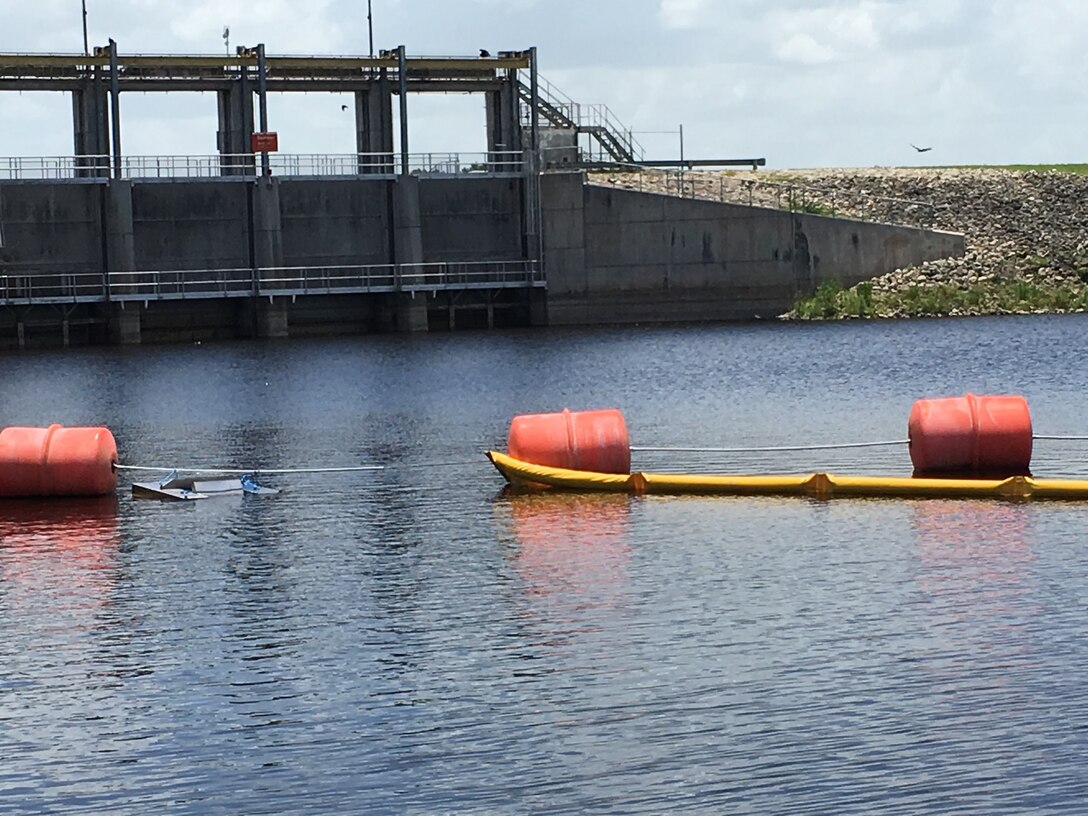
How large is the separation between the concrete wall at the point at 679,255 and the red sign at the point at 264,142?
37.8ft

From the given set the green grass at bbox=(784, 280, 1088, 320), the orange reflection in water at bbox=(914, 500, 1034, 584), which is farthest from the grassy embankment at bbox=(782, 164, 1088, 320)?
the orange reflection in water at bbox=(914, 500, 1034, 584)

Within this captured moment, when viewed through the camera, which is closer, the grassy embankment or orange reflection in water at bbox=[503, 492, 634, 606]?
orange reflection in water at bbox=[503, 492, 634, 606]

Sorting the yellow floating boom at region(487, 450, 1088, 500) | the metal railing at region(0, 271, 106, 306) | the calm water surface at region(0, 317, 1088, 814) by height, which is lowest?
the calm water surface at region(0, 317, 1088, 814)

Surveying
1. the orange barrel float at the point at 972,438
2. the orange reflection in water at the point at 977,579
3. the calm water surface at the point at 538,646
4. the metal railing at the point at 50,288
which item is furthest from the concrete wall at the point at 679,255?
the orange reflection in water at the point at 977,579

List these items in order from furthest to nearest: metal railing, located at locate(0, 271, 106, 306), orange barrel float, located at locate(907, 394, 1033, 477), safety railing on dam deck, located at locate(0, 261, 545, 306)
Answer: safety railing on dam deck, located at locate(0, 261, 545, 306) → metal railing, located at locate(0, 271, 106, 306) → orange barrel float, located at locate(907, 394, 1033, 477)

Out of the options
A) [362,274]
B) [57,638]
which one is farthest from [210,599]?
[362,274]

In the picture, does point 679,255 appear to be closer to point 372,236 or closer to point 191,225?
point 372,236

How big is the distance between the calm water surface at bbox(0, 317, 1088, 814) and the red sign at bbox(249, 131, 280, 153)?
4223 centimetres

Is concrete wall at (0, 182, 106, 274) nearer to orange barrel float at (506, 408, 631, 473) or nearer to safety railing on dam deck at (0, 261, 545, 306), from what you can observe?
safety railing on dam deck at (0, 261, 545, 306)

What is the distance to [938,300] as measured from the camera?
88.9m

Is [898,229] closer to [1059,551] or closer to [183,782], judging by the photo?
[1059,551]

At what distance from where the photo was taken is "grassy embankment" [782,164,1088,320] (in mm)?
87625

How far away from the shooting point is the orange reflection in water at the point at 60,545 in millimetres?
26078

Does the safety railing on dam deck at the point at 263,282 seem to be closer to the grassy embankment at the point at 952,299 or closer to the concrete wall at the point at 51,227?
the concrete wall at the point at 51,227
